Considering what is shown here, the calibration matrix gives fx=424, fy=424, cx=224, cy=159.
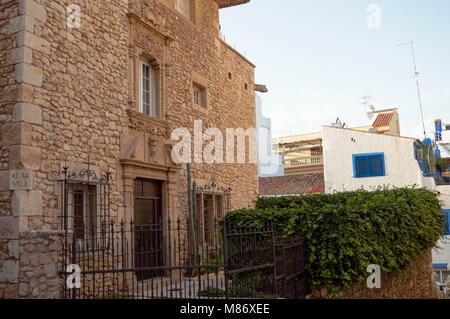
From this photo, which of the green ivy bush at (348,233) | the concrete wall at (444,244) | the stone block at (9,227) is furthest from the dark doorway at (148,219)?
the concrete wall at (444,244)

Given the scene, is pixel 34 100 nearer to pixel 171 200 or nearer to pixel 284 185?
pixel 171 200

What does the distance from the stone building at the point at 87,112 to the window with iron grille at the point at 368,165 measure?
366 inches

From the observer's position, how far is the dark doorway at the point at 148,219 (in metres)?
8.74

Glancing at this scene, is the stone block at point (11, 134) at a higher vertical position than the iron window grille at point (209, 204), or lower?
higher

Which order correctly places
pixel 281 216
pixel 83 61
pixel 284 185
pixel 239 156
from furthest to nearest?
pixel 284 185 < pixel 239 156 < pixel 281 216 < pixel 83 61

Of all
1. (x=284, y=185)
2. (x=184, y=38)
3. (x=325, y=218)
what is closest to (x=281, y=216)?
(x=325, y=218)

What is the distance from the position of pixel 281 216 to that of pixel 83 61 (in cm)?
461

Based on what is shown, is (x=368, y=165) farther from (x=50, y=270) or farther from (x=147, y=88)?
(x=50, y=270)

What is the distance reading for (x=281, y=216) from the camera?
8102 mm

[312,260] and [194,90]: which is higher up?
[194,90]

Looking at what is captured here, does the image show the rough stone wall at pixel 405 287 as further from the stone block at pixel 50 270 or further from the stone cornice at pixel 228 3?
the stone cornice at pixel 228 3

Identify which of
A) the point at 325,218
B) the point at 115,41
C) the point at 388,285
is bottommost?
the point at 388,285

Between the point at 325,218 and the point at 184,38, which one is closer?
the point at 325,218

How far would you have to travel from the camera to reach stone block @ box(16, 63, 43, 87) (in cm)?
632
